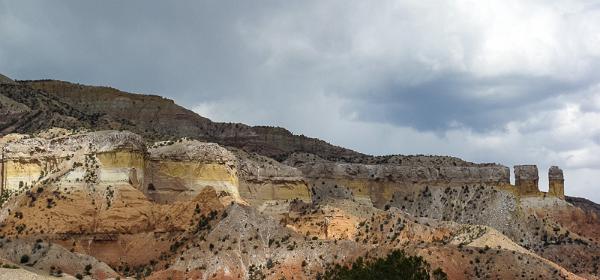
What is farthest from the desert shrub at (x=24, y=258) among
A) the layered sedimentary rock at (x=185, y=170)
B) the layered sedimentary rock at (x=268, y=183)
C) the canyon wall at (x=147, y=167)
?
the layered sedimentary rock at (x=268, y=183)

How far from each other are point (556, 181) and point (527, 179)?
5.37m

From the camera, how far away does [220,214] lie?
2901 inches

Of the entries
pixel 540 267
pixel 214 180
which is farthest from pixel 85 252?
pixel 540 267

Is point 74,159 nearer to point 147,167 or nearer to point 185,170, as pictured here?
point 147,167

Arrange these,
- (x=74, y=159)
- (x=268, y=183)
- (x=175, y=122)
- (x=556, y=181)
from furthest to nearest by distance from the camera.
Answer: (x=175, y=122) → (x=556, y=181) → (x=268, y=183) → (x=74, y=159)

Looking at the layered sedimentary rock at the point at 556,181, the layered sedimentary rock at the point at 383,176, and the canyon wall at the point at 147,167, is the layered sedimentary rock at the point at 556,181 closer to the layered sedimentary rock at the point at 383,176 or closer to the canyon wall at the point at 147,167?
the layered sedimentary rock at the point at 383,176

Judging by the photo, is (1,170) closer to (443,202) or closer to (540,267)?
(540,267)

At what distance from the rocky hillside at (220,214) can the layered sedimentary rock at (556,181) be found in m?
6.14

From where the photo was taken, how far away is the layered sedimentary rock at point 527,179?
127m

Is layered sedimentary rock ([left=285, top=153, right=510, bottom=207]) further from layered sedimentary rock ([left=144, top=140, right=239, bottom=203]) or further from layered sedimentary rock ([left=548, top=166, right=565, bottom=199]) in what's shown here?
layered sedimentary rock ([left=144, top=140, right=239, bottom=203])

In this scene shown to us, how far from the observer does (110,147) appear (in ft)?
249

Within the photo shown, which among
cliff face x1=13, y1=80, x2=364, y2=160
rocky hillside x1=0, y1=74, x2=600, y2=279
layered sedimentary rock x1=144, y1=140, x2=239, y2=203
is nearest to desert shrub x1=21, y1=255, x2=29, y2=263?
rocky hillside x1=0, y1=74, x2=600, y2=279

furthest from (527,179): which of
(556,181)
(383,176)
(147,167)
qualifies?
(147,167)

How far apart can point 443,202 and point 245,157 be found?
1161 inches
